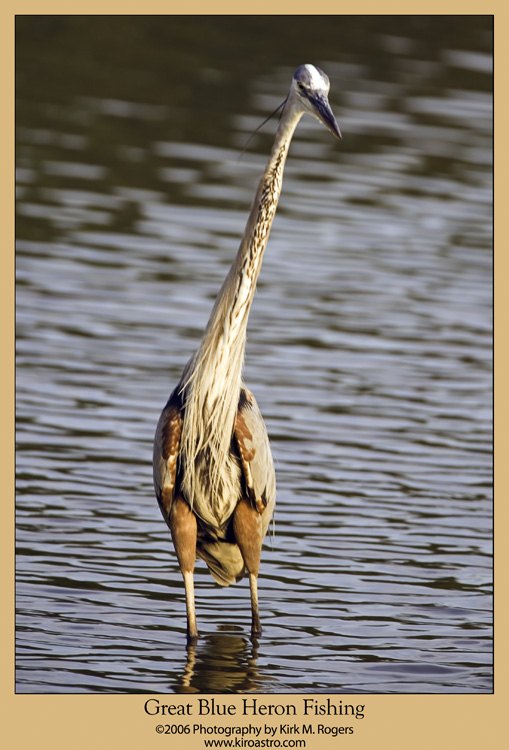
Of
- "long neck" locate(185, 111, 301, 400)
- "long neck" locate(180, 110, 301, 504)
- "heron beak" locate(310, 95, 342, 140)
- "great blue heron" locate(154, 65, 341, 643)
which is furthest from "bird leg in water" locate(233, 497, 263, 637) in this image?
"heron beak" locate(310, 95, 342, 140)

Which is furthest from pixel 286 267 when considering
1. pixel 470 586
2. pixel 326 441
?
pixel 470 586

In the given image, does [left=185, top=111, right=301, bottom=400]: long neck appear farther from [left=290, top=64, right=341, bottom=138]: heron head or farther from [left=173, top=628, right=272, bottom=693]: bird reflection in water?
[left=173, top=628, right=272, bottom=693]: bird reflection in water

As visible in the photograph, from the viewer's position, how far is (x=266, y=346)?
11328mm

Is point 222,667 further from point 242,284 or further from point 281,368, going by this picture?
point 281,368

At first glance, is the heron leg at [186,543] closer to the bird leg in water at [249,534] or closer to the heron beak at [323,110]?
the bird leg in water at [249,534]

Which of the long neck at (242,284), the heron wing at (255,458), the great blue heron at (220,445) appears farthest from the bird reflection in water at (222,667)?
the long neck at (242,284)

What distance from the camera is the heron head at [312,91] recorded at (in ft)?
21.0

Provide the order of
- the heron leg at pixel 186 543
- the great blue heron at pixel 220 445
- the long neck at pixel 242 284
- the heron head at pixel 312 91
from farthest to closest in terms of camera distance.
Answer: the heron leg at pixel 186 543 < the great blue heron at pixel 220 445 < the long neck at pixel 242 284 < the heron head at pixel 312 91

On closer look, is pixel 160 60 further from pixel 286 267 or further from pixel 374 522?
pixel 374 522

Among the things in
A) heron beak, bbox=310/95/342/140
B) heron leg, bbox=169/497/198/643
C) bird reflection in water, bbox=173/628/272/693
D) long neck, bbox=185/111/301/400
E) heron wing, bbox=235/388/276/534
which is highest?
heron beak, bbox=310/95/342/140

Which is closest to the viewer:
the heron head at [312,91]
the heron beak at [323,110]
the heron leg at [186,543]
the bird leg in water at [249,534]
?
the heron beak at [323,110]

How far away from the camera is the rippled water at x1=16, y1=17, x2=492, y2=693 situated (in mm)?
7070

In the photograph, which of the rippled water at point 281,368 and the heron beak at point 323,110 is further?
the rippled water at point 281,368

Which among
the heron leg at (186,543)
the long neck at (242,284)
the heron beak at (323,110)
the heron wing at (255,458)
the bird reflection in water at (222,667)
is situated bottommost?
the bird reflection in water at (222,667)
